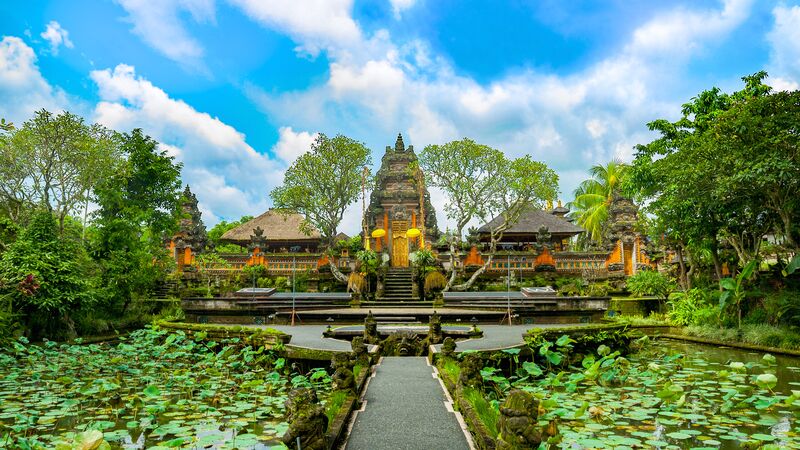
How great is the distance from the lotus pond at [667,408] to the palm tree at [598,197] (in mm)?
25805

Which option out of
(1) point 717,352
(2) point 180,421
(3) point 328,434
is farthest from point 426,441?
(1) point 717,352

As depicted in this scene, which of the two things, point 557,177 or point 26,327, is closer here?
point 26,327

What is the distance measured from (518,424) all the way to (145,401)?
16.7 ft

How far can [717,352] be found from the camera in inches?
451

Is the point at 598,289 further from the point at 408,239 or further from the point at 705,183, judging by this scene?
the point at 408,239

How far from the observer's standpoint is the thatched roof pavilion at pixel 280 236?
3162cm

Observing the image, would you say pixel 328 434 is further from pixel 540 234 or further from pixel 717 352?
pixel 540 234

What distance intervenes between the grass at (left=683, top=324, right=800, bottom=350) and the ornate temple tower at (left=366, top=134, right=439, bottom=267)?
15018mm

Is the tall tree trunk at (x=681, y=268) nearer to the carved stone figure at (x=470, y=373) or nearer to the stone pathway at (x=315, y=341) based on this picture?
the stone pathway at (x=315, y=341)

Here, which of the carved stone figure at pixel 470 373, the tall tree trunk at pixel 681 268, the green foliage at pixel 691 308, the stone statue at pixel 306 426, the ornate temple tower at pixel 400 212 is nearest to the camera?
the stone statue at pixel 306 426

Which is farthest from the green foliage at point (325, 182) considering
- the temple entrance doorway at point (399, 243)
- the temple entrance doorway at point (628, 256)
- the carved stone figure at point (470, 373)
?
the carved stone figure at point (470, 373)

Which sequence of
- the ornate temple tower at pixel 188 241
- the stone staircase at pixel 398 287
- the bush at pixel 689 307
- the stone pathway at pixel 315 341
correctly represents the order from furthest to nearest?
the ornate temple tower at pixel 188 241, the stone staircase at pixel 398 287, the bush at pixel 689 307, the stone pathway at pixel 315 341

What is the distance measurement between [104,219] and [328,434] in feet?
54.9

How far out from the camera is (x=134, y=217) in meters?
18.8
